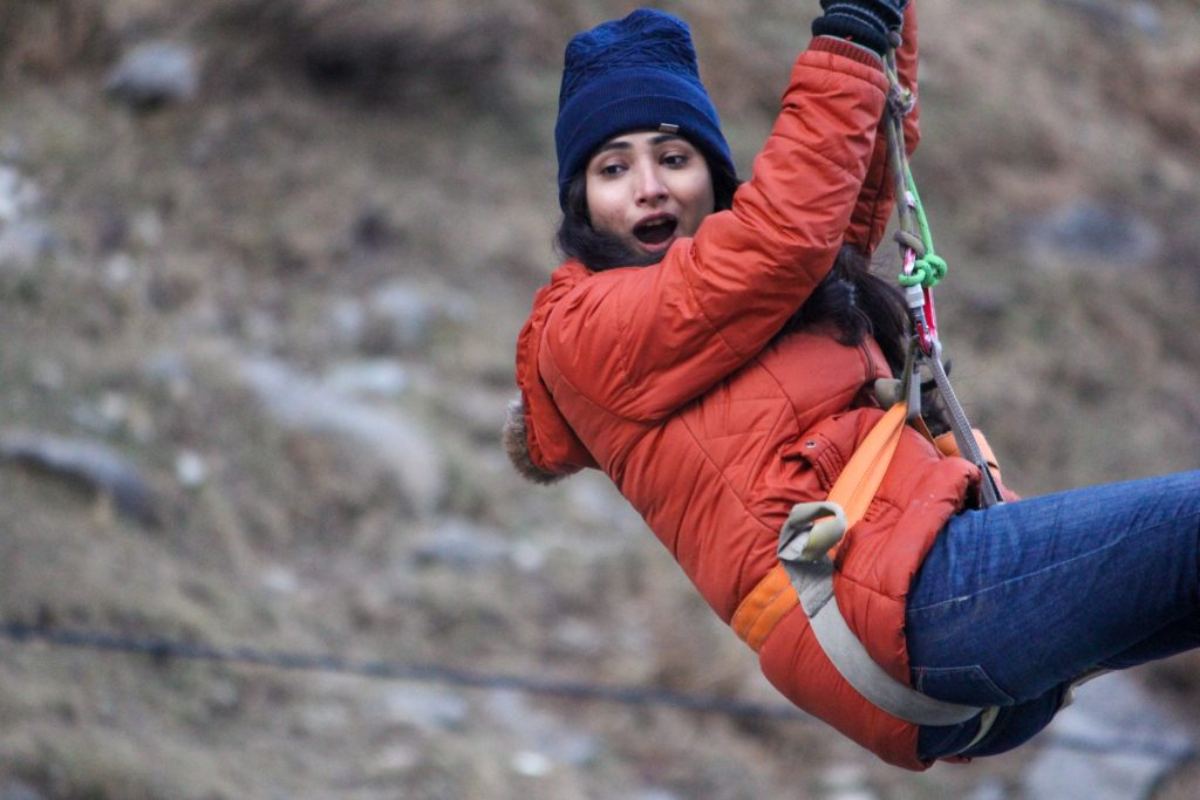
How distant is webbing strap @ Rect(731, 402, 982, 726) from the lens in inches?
90.2

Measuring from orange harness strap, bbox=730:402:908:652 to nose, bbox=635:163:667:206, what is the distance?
0.54 metres

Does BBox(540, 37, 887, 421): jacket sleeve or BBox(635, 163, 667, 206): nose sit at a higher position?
BBox(635, 163, 667, 206): nose

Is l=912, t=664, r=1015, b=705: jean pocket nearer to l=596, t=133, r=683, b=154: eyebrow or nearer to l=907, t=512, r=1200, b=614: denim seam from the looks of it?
l=907, t=512, r=1200, b=614: denim seam

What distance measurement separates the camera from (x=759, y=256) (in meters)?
2.30

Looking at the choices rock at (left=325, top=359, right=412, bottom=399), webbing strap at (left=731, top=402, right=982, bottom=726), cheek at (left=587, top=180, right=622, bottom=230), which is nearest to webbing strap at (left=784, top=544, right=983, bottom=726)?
webbing strap at (left=731, top=402, right=982, bottom=726)

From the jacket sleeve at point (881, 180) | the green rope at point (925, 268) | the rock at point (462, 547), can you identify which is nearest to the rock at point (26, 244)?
the rock at point (462, 547)

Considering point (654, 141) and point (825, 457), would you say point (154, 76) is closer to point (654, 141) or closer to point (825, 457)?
point (654, 141)

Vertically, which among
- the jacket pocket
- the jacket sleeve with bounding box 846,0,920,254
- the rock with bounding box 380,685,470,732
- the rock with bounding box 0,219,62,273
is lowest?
the rock with bounding box 380,685,470,732

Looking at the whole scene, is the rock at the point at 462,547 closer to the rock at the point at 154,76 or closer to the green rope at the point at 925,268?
the rock at the point at 154,76

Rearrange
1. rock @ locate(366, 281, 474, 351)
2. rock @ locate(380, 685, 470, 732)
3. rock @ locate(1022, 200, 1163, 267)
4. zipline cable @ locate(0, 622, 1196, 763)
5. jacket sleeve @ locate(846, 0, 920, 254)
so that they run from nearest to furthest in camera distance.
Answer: jacket sleeve @ locate(846, 0, 920, 254) → zipline cable @ locate(0, 622, 1196, 763) → rock @ locate(380, 685, 470, 732) → rock @ locate(366, 281, 474, 351) → rock @ locate(1022, 200, 1163, 267)

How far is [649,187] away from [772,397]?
Result: 0.47m

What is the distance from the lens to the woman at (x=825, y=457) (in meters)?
2.17

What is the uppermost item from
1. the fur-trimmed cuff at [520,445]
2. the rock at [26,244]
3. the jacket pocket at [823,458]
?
the rock at [26,244]

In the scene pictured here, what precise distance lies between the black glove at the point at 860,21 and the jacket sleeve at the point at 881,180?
28 cm
